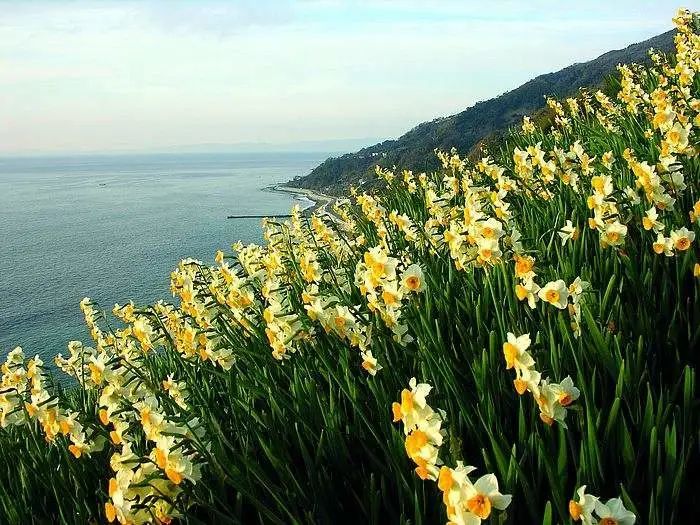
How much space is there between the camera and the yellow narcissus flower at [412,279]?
2662 mm

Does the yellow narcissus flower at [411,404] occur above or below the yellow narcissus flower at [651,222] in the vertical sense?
below

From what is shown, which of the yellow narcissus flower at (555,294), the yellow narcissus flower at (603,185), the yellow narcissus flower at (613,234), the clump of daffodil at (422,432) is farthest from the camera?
the yellow narcissus flower at (603,185)

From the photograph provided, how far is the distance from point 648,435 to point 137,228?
78.4 m

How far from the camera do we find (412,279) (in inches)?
106

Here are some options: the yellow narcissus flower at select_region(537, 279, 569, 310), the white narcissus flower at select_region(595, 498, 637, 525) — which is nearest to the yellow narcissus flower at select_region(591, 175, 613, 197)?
the yellow narcissus flower at select_region(537, 279, 569, 310)

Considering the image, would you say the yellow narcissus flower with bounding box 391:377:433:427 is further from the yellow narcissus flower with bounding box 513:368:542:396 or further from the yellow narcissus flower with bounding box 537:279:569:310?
the yellow narcissus flower with bounding box 537:279:569:310

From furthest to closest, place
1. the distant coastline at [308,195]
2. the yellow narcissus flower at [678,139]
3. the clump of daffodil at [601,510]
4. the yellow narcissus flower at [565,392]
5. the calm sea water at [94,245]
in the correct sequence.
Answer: the distant coastline at [308,195]
the calm sea water at [94,245]
the yellow narcissus flower at [678,139]
the yellow narcissus flower at [565,392]
the clump of daffodil at [601,510]

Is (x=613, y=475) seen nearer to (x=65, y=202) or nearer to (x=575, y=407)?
(x=575, y=407)

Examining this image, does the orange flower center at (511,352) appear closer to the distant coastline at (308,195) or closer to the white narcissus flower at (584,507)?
the white narcissus flower at (584,507)

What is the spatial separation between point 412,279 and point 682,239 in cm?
130

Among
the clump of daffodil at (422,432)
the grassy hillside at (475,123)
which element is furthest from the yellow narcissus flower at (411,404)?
the grassy hillside at (475,123)

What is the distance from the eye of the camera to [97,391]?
405cm

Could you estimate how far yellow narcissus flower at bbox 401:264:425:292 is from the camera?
8.73 feet

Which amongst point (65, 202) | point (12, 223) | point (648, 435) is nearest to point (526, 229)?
point (648, 435)
